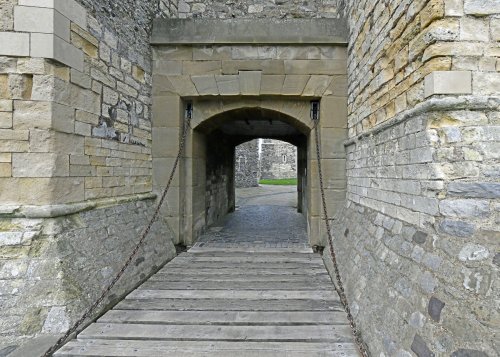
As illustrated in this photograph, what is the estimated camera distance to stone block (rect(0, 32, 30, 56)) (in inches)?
101

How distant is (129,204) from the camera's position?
392 centimetres

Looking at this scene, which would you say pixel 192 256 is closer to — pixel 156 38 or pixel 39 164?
pixel 39 164

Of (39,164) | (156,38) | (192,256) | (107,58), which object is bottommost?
(192,256)

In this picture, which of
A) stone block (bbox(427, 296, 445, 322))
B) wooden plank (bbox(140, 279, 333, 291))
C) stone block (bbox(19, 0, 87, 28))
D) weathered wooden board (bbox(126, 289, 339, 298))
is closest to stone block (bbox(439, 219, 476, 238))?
stone block (bbox(427, 296, 445, 322))

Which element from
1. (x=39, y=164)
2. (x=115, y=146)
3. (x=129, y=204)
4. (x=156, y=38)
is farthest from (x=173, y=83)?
(x=39, y=164)

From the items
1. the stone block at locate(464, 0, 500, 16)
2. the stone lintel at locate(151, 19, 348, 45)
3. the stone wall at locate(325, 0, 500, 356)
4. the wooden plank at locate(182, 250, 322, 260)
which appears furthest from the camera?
the stone lintel at locate(151, 19, 348, 45)

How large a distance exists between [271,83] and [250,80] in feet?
1.15

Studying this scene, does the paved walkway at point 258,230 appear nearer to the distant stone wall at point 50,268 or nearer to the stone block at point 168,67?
the distant stone wall at point 50,268

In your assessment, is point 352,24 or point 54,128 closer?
point 54,128

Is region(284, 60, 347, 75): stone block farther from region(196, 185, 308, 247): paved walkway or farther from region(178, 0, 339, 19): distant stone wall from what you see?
region(196, 185, 308, 247): paved walkway

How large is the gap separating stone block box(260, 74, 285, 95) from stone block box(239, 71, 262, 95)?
7 centimetres

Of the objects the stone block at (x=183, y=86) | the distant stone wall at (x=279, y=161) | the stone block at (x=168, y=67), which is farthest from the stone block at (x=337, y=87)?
the distant stone wall at (x=279, y=161)

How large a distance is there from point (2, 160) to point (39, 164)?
0.30 m

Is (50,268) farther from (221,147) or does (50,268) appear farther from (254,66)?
(221,147)
